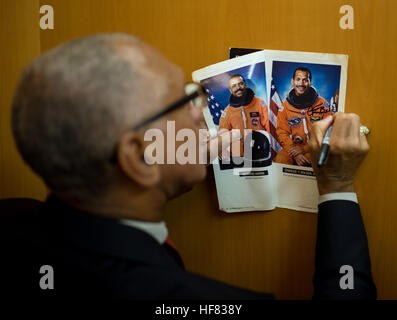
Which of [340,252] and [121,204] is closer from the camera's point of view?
[121,204]

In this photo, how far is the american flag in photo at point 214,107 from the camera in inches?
32.9

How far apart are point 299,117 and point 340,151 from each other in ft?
0.44

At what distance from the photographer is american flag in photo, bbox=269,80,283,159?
813 mm

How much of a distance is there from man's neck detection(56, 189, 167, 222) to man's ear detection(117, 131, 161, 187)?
3 cm

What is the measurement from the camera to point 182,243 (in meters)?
0.92

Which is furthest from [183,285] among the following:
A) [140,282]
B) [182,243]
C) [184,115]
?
[182,243]

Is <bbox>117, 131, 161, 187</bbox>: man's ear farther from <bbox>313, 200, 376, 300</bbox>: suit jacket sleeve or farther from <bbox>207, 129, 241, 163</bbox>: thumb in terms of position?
<bbox>313, 200, 376, 300</bbox>: suit jacket sleeve

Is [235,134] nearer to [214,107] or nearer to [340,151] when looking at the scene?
[214,107]

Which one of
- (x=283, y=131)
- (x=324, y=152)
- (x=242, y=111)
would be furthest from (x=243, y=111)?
(x=324, y=152)

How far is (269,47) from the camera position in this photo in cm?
80

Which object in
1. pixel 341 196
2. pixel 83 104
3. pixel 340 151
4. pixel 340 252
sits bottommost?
pixel 340 252

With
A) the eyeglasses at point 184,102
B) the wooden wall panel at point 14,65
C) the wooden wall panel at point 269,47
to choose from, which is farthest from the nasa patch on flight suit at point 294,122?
the wooden wall panel at point 14,65

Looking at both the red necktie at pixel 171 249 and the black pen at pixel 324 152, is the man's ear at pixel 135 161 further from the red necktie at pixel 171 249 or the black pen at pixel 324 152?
the black pen at pixel 324 152
